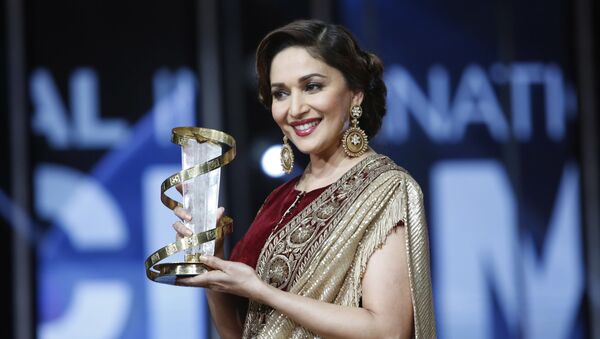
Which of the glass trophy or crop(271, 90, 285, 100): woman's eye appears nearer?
the glass trophy

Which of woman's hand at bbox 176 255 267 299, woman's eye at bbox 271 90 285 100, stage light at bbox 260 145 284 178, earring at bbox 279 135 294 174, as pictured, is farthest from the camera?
stage light at bbox 260 145 284 178

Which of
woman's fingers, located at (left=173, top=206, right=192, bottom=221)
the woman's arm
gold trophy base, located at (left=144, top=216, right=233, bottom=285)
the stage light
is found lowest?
the stage light

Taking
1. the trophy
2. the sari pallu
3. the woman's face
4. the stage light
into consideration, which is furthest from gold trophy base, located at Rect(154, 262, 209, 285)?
the stage light

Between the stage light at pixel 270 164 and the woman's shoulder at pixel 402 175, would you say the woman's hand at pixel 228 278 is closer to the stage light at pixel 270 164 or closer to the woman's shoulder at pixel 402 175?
the woman's shoulder at pixel 402 175

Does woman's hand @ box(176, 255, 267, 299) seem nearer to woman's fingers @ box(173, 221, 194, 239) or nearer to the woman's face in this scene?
woman's fingers @ box(173, 221, 194, 239)

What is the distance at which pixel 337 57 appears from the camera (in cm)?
194

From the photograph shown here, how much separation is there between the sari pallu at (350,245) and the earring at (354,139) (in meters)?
0.05

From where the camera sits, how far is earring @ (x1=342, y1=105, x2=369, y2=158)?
199cm

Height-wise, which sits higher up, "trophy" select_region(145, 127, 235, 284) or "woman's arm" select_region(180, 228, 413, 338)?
"trophy" select_region(145, 127, 235, 284)

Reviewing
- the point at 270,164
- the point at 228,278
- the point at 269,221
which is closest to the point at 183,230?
the point at 228,278

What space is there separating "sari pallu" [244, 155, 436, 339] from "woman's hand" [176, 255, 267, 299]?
0.41 feet

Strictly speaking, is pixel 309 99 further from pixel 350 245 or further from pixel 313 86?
pixel 350 245

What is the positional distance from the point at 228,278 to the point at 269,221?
337 mm

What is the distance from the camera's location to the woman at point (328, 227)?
1774 millimetres
